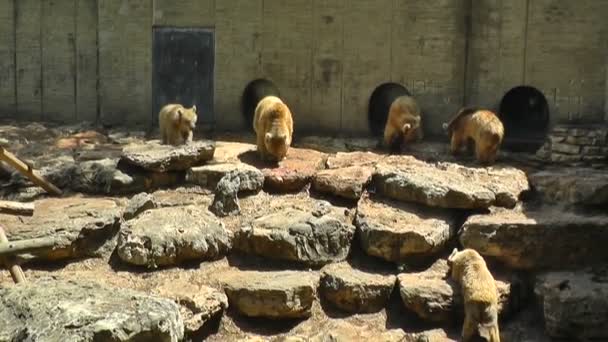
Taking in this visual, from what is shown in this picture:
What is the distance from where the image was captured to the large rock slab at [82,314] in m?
6.12

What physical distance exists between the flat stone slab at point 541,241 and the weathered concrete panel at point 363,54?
4.69 meters

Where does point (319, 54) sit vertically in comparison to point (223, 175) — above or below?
above

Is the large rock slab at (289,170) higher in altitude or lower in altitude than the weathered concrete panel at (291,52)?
lower

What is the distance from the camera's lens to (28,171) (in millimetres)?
10836

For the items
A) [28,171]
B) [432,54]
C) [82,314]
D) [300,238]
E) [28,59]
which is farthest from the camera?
[28,59]

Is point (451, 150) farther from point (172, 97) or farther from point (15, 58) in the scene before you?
point (15, 58)

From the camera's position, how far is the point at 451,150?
43.2 ft

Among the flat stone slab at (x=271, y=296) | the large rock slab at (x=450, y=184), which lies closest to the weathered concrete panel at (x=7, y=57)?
the large rock slab at (x=450, y=184)

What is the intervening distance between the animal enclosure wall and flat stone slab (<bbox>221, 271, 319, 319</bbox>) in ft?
17.9

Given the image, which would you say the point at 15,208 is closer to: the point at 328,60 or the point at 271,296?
the point at 271,296

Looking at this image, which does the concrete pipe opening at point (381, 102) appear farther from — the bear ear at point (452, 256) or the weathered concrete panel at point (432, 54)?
the bear ear at point (452, 256)

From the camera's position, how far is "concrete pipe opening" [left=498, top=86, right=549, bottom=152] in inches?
566

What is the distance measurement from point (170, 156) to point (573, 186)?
531cm

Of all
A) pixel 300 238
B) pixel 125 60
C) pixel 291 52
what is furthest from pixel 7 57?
pixel 300 238
